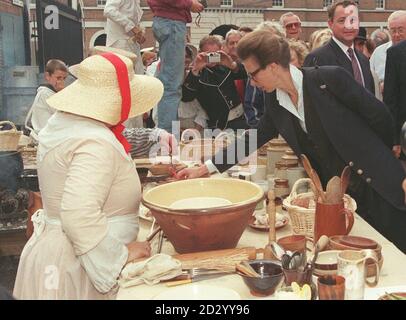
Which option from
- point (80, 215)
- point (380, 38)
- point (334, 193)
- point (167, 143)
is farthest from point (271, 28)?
point (380, 38)

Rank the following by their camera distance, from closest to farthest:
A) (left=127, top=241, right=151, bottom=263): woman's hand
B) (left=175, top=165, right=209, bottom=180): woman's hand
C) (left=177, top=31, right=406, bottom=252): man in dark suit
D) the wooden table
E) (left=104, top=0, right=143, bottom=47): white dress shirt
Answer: the wooden table, (left=127, top=241, right=151, bottom=263): woman's hand, (left=177, top=31, right=406, bottom=252): man in dark suit, (left=175, top=165, right=209, bottom=180): woman's hand, (left=104, top=0, right=143, bottom=47): white dress shirt

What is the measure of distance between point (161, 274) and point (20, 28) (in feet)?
36.0

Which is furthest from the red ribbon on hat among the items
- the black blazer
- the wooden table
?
the black blazer

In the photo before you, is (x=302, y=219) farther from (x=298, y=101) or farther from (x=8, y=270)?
(x=8, y=270)

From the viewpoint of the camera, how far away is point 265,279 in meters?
1.53

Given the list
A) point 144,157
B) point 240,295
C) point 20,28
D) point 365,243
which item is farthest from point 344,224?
point 20,28

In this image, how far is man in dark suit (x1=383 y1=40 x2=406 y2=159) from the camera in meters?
4.27

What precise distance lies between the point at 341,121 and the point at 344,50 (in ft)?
5.90

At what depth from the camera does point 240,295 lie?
5.19 feet

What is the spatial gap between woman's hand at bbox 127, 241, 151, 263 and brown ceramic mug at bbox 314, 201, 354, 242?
2.05 feet

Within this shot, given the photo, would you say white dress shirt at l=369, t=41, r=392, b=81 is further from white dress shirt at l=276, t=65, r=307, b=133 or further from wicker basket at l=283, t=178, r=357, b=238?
wicker basket at l=283, t=178, r=357, b=238

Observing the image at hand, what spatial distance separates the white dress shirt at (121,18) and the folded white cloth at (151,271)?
160 inches
